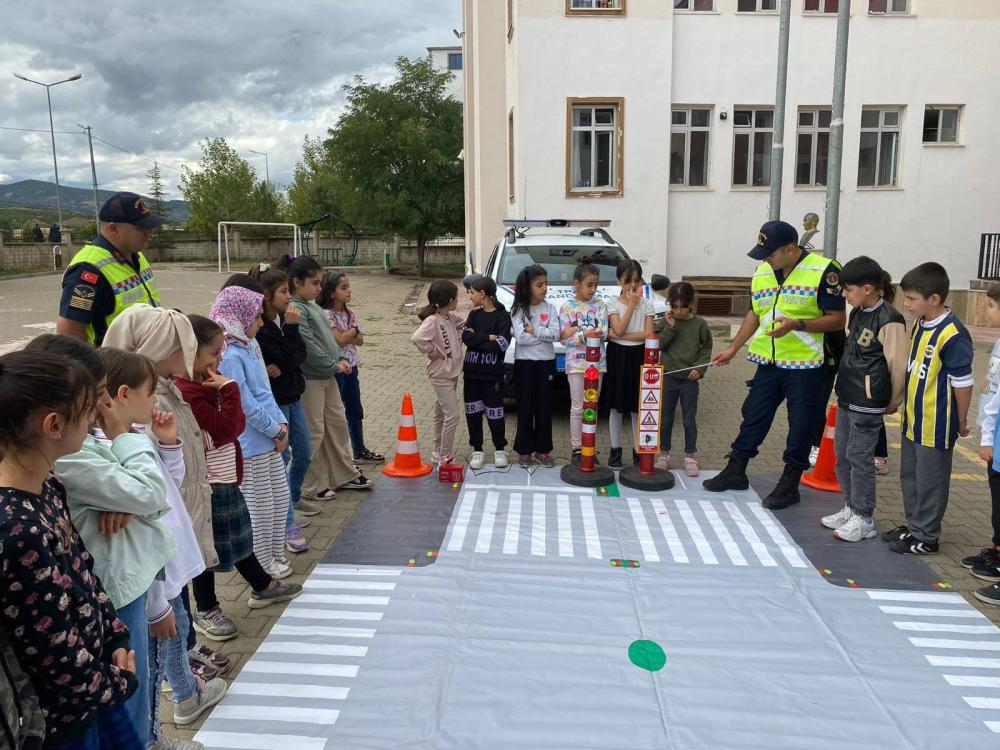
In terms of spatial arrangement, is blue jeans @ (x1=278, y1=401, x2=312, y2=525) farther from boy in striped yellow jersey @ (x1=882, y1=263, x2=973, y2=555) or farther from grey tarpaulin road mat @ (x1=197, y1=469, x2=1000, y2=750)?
boy in striped yellow jersey @ (x1=882, y1=263, x2=973, y2=555)

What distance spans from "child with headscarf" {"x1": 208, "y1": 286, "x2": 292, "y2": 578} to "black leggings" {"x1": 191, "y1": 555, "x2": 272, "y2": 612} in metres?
0.15

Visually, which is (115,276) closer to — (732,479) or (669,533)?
(669,533)

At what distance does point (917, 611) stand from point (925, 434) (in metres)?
1.08

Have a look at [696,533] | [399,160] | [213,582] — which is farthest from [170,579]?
[399,160]

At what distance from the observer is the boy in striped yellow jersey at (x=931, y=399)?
437 centimetres

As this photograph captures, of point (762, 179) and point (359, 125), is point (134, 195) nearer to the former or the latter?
point (762, 179)

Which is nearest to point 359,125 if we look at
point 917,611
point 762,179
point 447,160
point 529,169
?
point 447,160

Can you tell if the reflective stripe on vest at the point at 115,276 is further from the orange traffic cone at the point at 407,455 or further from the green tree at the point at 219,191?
the green tree at the point at 219,191

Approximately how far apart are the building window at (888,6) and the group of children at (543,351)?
45.1 feet

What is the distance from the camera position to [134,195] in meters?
4.17

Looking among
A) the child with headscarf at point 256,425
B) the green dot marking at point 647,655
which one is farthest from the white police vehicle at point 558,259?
the green dot marking at point 647,655

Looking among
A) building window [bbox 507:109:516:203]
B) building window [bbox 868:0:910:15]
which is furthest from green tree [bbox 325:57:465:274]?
building window [bbox 868:0:910:15]

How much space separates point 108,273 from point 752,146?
1549 centimetres

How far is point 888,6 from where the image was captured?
16078 millimetres
